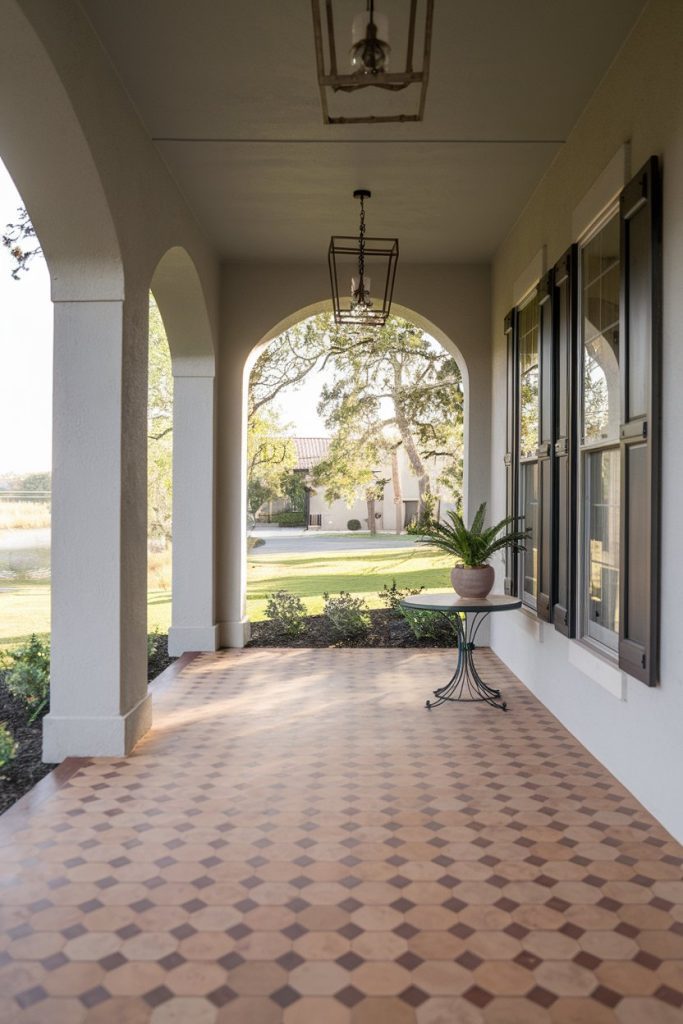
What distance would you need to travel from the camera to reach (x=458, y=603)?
19.3 ft

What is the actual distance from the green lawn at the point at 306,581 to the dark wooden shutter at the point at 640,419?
7297 mm

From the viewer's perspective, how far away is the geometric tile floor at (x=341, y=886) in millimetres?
2494

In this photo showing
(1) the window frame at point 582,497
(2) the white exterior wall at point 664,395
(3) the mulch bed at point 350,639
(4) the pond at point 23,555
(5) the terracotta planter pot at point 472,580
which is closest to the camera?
(2) the white exterior wall at point 664,395

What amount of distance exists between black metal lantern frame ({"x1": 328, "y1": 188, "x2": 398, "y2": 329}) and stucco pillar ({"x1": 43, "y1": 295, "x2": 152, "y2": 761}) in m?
1.95

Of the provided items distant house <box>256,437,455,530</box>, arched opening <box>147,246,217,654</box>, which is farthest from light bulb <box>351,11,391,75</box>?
distant house <box>256,437,455,530</box>

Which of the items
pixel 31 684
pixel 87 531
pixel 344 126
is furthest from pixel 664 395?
pixel 31 684

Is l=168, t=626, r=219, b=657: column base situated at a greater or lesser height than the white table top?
lesser

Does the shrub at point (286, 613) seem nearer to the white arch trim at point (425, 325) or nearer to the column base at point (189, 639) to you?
the column base at point (189, 639)

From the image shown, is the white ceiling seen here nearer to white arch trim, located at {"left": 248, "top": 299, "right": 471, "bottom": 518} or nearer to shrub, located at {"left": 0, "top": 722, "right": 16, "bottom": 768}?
white arch trim, located at {"left": 248, "top": 299, "right": 471, "bottom": 518}

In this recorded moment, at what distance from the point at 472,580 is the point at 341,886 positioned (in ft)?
10.4

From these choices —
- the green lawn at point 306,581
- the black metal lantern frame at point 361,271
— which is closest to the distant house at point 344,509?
the green lawn at point 306,581

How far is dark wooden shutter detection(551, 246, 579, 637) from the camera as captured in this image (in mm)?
5301

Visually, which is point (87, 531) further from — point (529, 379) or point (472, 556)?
point (529, 379)

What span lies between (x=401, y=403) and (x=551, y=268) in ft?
22.7
